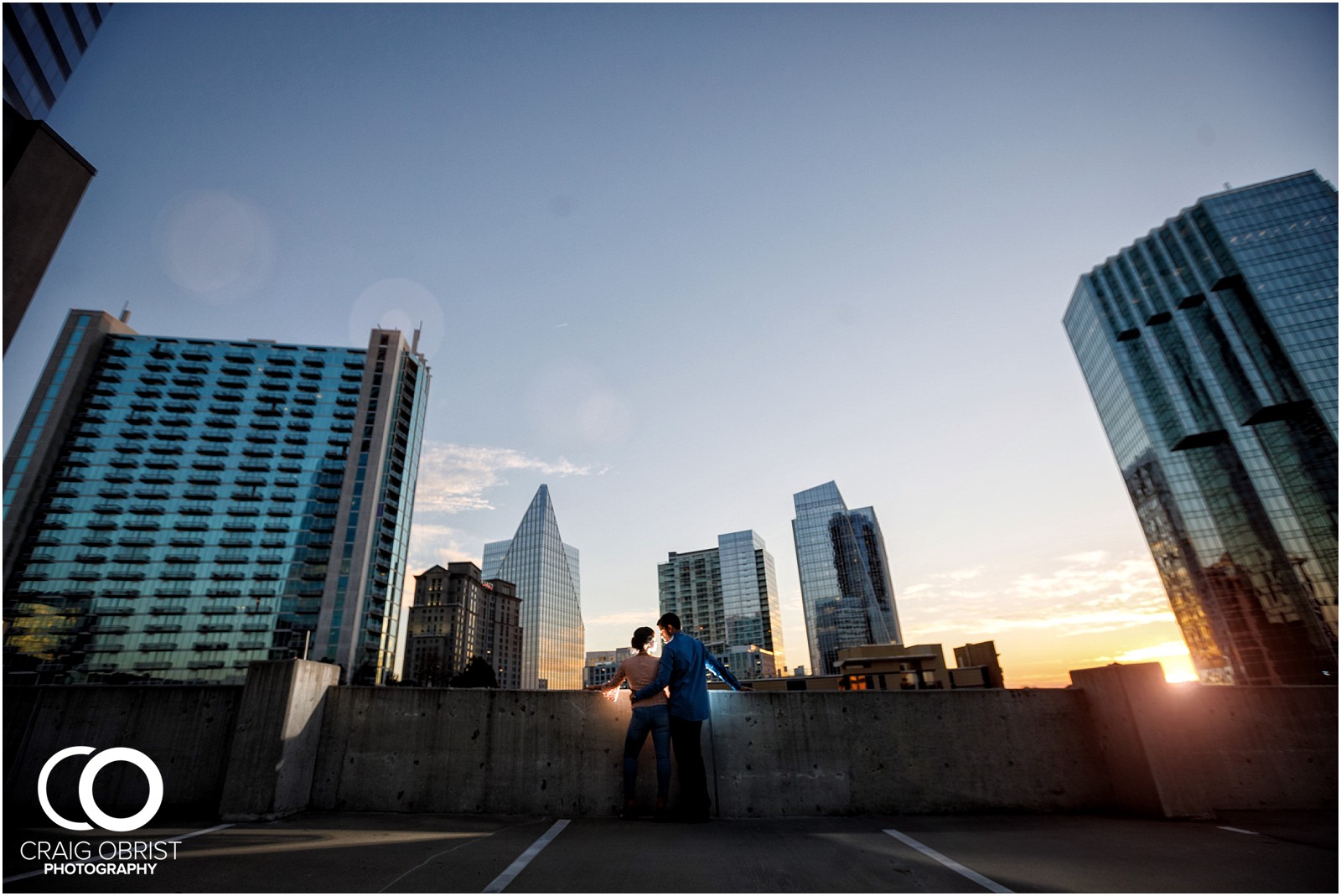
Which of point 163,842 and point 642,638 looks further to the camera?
point 642,638

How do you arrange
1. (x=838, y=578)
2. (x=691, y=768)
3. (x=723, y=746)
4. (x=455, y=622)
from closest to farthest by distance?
(x=691, y=768) < (x=723, y=746) < (x=455, y=622) < (x=838, y=578)

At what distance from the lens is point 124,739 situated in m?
5.96

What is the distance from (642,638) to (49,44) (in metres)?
51.0

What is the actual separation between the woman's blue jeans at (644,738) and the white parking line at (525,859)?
2.27 ft

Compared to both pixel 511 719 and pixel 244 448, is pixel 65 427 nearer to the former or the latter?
pixel 244 448

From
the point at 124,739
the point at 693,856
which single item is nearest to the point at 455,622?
the point at 124,739

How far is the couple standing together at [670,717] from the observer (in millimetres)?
5340

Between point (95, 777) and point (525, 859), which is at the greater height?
point (95, 777)

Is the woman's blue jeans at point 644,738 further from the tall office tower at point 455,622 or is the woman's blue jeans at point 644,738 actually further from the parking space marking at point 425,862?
the tall office tower at point 455,622

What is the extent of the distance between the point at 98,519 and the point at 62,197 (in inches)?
4601

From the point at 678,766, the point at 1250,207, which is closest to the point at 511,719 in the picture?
the point at 678,766

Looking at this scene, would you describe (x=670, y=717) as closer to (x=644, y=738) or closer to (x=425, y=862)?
(x=644, y=738)

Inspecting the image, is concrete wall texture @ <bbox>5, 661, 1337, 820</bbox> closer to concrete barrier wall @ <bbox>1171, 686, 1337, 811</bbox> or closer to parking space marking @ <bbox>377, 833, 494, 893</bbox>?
concrete barrier wall @ <bbox>1171, 686, 1337, 811</bbox>

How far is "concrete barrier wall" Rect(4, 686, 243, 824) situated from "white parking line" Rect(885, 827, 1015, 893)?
657 cm
